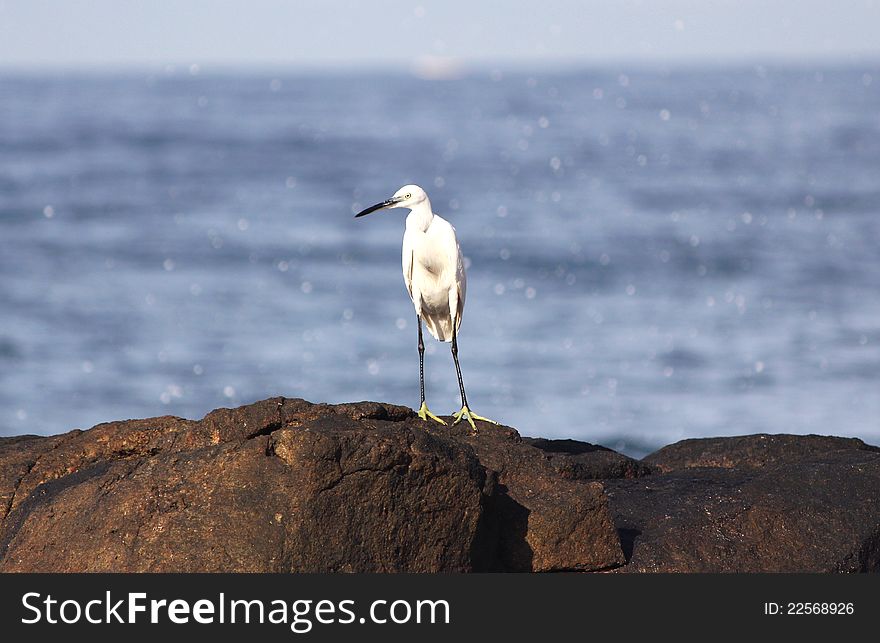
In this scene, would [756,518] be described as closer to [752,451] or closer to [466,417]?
[752,451]

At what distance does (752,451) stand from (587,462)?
1.37 metres

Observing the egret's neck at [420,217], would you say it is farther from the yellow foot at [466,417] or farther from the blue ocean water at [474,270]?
the blue ocean water at [474,270]

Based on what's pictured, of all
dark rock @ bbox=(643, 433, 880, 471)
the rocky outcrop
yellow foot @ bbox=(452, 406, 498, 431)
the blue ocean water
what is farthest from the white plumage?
the blue ocean water

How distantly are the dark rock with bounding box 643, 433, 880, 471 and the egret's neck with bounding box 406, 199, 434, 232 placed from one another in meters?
2.25

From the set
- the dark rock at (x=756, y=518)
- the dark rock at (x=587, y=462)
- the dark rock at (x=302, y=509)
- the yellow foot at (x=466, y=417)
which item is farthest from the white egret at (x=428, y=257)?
the dark rock at (x=302, y=509)

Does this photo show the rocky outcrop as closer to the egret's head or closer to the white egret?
the white egret

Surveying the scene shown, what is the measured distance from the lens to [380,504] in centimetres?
630

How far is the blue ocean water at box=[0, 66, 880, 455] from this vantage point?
21359 millimetres

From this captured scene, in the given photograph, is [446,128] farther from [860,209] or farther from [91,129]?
[860,209]

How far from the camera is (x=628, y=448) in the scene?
18688 millimetres

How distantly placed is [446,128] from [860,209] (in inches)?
1538

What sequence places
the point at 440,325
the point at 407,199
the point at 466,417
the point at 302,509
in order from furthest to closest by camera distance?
the point at 440,325 < the point at 407,199 < the point at 466,417 < the point at 302,509

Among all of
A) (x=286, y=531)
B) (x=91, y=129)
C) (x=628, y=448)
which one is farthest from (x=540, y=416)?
(x=91, y=129)

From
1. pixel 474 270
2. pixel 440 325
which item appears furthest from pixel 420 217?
pixel 474 270
